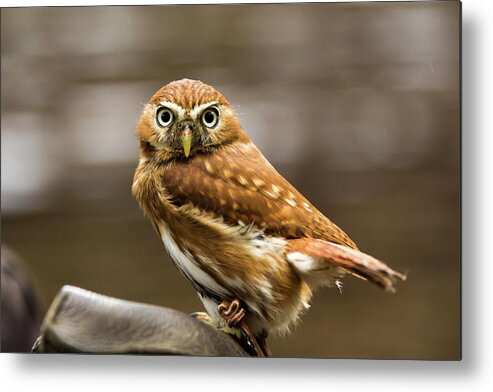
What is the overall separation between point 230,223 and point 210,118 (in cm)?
21

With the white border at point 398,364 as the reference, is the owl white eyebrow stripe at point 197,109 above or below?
above

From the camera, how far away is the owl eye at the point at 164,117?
63.5 inches

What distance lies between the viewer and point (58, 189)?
1753 millimetres

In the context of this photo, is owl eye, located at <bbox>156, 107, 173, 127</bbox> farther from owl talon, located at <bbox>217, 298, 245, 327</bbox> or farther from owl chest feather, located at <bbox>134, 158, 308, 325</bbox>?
owl talon, located at <bbox>217, 298, 245, 327</bbox>

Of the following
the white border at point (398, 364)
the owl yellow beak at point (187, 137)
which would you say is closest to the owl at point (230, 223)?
the owl yellow beak at point (187, 137)

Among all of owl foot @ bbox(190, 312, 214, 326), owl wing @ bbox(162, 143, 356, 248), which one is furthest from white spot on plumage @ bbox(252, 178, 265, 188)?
owl foot @ bbox(190, 312, 214, 326)

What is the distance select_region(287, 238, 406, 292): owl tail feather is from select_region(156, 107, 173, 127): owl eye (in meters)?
0.33

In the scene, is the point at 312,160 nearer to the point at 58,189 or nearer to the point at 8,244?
the point at 58,189

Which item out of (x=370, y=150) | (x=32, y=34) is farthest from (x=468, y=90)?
(x=32, y=34)

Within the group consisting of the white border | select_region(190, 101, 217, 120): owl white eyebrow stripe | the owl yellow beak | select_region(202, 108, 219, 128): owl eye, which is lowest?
the white border

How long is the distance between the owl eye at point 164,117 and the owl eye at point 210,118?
65mm

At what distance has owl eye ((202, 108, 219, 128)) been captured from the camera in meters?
1.61

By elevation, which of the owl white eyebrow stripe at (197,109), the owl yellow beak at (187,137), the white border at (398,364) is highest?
the owl white eyebrow stripe at (197,109)

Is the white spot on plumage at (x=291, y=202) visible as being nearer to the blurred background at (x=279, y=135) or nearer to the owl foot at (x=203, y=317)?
the blurred background at (x=279, y=135)
